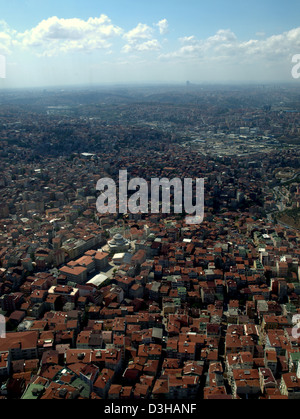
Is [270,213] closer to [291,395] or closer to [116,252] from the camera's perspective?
[116,252]

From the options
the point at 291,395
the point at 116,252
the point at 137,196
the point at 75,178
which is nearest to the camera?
the point at 291,395

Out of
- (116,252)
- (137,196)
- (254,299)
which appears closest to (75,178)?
(137,196)

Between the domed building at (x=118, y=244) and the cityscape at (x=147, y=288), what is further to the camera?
the domed building at (x=118, y=244)

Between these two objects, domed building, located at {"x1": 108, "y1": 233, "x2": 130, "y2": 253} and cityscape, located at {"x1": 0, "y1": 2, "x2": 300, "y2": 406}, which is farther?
domed building, located at {"x1": 108, "y1": 233, "x2": 130, "y2": 253}

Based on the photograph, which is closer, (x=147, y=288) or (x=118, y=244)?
(x=147, y=288)
